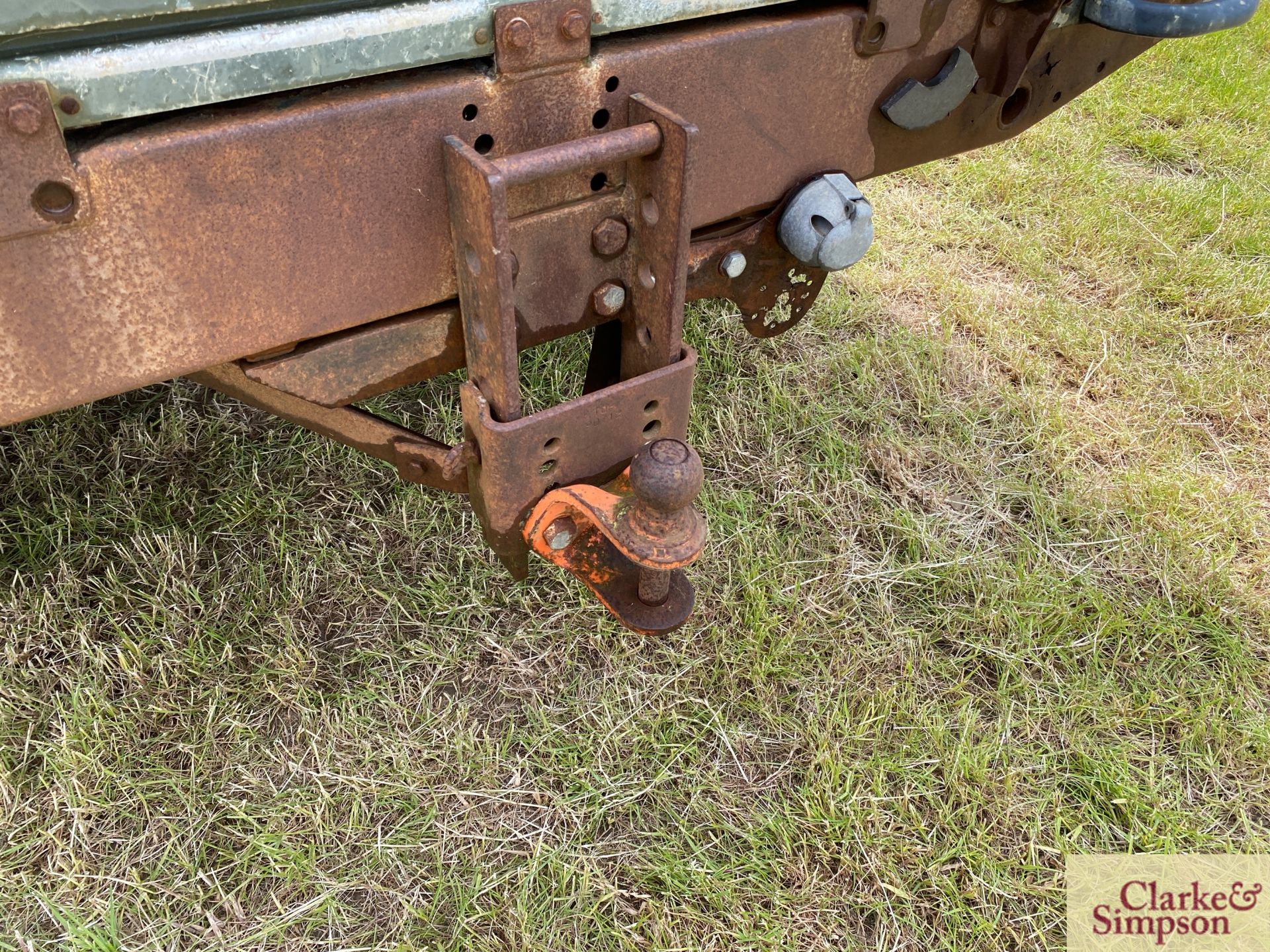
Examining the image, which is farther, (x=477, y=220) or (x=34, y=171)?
(x=477, y=220)

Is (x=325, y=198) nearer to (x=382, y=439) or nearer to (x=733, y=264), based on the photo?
(x=382, y=439)

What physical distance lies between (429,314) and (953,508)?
1.35m

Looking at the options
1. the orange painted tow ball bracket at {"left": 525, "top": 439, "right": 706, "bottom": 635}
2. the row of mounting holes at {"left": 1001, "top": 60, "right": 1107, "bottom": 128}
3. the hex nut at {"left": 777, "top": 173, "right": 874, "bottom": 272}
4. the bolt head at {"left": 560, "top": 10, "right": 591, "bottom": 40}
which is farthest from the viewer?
the row of mounting holes at {"left": 1001, "top": 60, "right": 1107, "bottom": 128}

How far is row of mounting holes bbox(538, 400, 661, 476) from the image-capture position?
1254 mm

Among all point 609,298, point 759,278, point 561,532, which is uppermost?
point 609,298

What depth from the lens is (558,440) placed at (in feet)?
4.12

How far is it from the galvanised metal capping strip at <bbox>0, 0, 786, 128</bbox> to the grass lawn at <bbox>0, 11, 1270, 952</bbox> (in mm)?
1092

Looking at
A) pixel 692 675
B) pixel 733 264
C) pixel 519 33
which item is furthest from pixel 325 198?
pixel 692 675

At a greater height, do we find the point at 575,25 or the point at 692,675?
the point at 575,25

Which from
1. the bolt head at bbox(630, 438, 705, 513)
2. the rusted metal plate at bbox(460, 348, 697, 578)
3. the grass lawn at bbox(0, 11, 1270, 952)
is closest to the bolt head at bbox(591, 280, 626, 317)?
the rusted metal plate at bbox(460, 348, 697, 578)

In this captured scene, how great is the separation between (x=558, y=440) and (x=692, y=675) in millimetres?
721

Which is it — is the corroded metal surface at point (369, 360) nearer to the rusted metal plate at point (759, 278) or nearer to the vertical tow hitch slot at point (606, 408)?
the vertical tow hitch slot at point (606, 408)

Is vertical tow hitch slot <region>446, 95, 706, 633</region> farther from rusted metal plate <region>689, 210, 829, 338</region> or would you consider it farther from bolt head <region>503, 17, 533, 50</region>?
rusted metal plate <region>689, 210, 829, 338</region>

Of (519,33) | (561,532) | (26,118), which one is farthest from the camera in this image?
(561,532)
